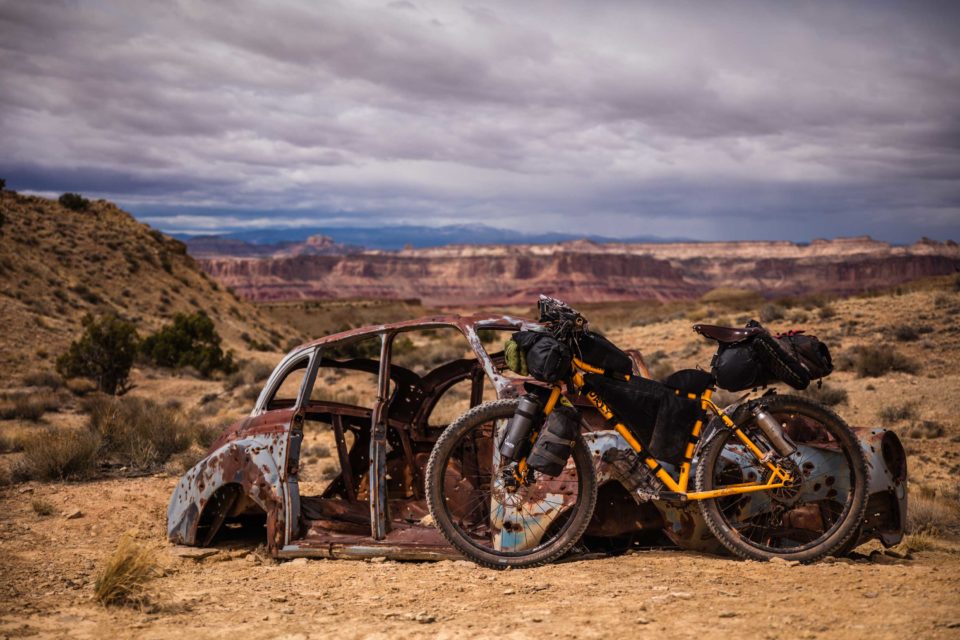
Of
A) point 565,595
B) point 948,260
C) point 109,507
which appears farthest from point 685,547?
point 948,260

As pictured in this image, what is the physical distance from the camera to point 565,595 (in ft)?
13.4

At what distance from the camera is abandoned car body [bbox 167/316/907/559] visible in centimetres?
495

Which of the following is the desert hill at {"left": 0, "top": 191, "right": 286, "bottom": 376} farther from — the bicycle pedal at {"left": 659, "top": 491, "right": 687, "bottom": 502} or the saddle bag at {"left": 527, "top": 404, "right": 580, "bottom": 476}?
the bicycle pedal at {"left": 659, "top": 491, "right": 687, "bottom": 502}

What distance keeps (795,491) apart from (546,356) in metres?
1.75

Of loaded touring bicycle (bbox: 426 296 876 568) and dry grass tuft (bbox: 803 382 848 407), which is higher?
loaded touring bicycle (bbox: 426 296 876 568)

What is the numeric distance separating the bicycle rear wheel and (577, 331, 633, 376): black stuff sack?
0.68 metres

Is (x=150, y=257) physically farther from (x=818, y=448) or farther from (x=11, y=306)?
(x=818, y=448)

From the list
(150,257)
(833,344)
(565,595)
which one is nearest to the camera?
(565,595)

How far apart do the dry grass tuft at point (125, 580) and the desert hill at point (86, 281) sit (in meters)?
18.9

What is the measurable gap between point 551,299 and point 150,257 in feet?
142

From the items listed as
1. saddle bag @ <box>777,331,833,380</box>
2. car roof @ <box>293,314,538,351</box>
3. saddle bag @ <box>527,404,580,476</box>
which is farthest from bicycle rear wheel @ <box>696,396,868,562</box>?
car roof @ <box>293,314,538,351</box>

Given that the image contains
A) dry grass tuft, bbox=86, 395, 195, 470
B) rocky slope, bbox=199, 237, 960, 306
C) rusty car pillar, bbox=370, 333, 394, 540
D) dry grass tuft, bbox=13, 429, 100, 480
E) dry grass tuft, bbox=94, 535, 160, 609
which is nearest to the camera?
dry grass tuft, bbox=94, 535, 160, 609

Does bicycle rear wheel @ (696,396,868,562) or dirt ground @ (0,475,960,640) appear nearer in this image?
dirt ground @ (0,475,960,640)

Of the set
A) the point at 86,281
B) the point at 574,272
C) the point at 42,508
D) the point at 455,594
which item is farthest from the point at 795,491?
the point at 574,272
